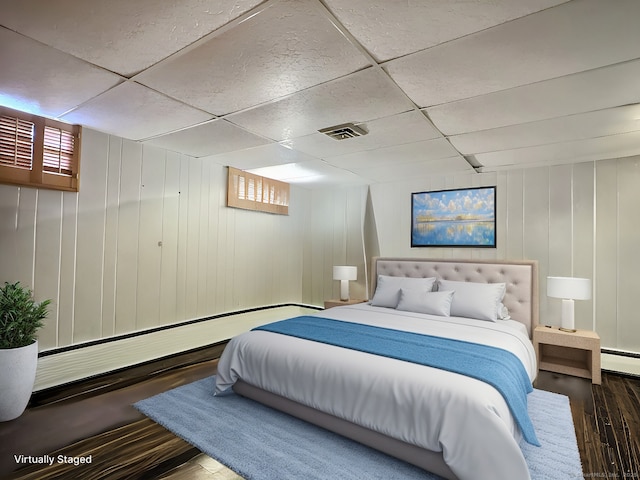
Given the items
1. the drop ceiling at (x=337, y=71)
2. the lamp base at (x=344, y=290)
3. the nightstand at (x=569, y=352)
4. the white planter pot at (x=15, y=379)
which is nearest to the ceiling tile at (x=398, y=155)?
the drop ceiling at (x=337, y=71)

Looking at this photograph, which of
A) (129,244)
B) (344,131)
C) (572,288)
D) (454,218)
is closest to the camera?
(344,131)

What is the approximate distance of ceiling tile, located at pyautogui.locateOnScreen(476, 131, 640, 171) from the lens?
306 centimetres

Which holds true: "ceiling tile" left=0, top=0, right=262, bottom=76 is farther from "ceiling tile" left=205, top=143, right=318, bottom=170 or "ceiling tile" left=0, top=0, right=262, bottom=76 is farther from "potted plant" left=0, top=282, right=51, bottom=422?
"potted plant" left=0, top=282, right=51, bottom=422

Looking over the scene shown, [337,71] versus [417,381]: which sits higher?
[337,71]

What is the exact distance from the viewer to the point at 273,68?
1976 millimetres

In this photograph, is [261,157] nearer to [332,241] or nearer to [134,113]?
[134,113]

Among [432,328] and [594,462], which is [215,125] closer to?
[432,328]

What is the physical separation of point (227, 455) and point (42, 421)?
59.4 inches

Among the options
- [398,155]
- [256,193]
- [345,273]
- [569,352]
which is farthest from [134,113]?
[569,352]

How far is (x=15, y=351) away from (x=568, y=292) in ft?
16.0

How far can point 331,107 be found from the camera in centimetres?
251

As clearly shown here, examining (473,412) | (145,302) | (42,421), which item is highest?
(145,302)

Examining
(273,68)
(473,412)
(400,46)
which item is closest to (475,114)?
(400,46)

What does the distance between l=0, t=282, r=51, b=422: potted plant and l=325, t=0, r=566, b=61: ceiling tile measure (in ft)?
9.67
